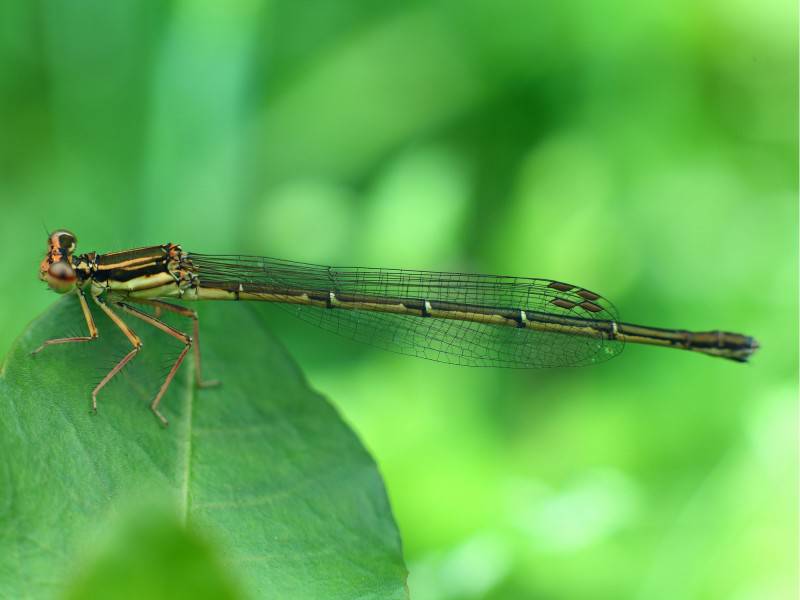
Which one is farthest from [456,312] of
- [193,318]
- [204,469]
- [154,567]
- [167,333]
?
[154,567]

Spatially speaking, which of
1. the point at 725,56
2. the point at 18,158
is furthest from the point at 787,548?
the point at 18,158

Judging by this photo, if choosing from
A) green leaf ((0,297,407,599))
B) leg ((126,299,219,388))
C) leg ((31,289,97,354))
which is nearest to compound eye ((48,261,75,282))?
leg ((31,289,97,354))

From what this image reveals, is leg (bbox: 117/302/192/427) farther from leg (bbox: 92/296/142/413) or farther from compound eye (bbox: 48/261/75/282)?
compound eye (bbox: 48/261/75/282)

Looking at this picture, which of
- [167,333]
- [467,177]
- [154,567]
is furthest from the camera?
[467,177]

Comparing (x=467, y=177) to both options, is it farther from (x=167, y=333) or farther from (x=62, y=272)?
(x=167, y=333)

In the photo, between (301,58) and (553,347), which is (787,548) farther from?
(301,58)

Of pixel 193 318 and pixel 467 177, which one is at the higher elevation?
pixel 467 177
